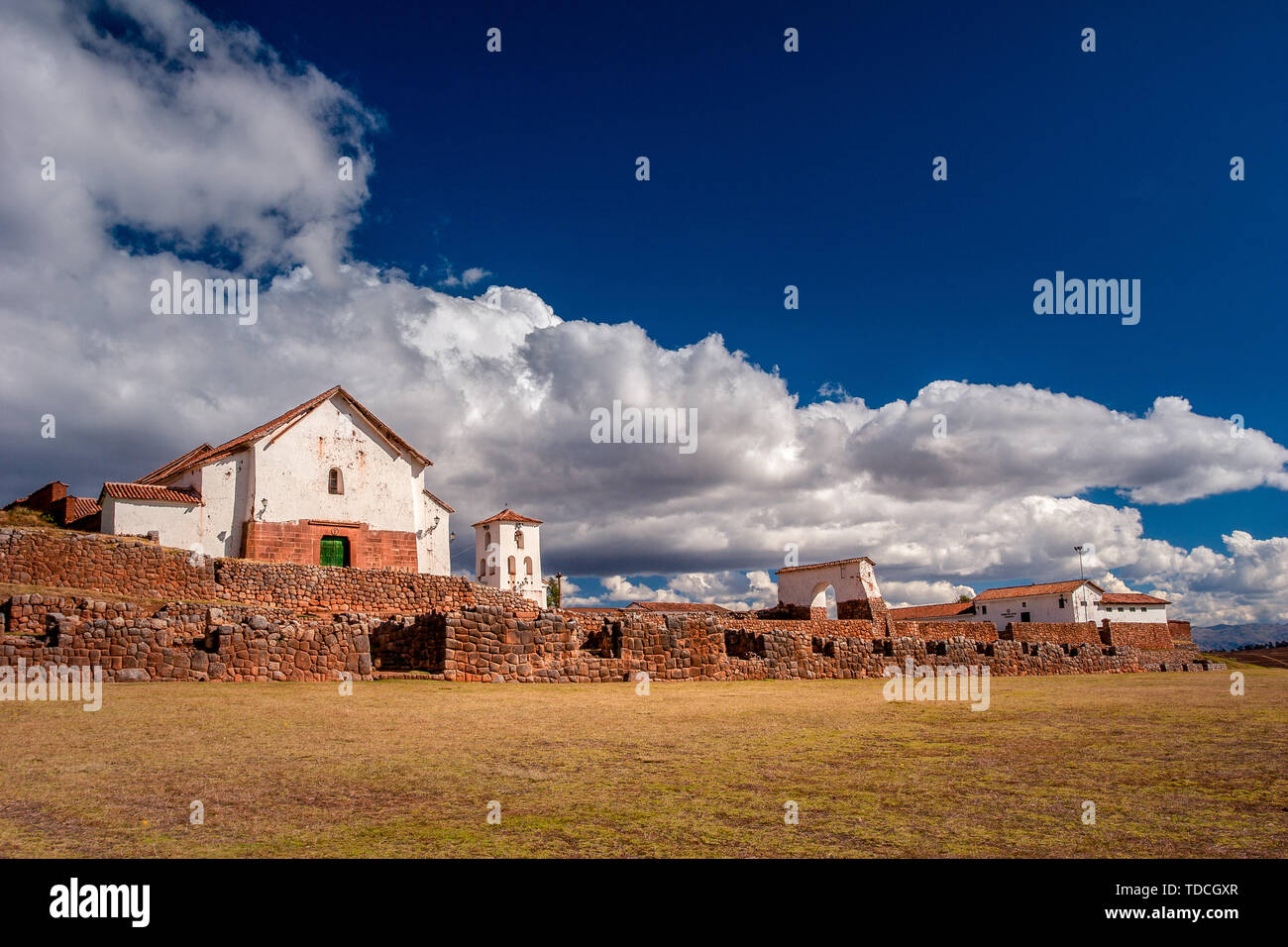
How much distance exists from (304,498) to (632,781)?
29.9m

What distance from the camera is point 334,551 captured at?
32.7m

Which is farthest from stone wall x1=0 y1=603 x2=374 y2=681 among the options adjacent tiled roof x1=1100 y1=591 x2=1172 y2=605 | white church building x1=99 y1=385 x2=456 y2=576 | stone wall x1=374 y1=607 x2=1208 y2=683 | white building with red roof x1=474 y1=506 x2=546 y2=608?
adjacent tiled roof x1=1100 y1=591 x2=1172 y2=605

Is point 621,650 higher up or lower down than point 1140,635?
higher up

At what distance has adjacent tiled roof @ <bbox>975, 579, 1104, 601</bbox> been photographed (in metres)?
64.2

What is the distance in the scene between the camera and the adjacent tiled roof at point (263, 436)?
30.7 meters

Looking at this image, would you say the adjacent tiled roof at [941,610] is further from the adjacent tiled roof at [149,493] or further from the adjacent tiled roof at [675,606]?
the adjacent tiled roof at [149,493]

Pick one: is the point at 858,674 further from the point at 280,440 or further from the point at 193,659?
the point at 280,440

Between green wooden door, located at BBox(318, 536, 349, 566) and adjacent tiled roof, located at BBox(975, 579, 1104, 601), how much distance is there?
55.5 m

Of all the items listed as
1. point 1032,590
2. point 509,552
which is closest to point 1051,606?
point 1032,590

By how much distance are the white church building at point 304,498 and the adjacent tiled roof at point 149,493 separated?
4cm

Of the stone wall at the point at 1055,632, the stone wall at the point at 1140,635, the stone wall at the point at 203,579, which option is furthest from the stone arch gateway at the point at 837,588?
the stone wall at the point at 1140,635

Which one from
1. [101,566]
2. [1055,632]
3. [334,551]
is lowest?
[1055,632]

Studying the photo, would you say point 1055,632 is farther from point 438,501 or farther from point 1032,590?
point 438,501

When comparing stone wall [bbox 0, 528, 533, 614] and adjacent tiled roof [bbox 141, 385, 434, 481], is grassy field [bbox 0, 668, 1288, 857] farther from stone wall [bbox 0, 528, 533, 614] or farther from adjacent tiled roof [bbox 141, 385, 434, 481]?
adjacent tiled roof [bbox 141, 385, 434, 481]
